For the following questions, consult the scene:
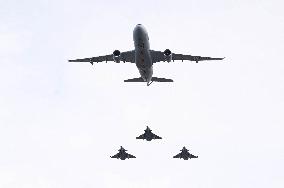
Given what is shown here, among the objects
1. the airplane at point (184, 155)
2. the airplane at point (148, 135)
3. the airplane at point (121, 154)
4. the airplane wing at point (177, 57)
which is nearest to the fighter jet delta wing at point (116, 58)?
the airplane wing at point (177, 57)

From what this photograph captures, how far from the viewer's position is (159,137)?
362 feet

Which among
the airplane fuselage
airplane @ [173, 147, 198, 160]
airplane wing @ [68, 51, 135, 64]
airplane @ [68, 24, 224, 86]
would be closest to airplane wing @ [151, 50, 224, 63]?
airplane @ [68, 24, 224, 86]

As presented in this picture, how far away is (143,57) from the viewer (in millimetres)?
80375

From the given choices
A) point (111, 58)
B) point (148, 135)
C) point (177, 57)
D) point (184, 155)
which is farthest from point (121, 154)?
point (177, 57)

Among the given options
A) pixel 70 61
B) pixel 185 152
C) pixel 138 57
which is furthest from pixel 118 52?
pixel 185 152

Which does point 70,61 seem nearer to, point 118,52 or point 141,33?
point 118,52

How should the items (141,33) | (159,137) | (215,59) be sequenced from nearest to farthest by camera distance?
(141,33) → (215,59) → (159,137)

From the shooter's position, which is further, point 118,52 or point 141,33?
point 118,52

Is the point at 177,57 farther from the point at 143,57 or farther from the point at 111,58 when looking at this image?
the point at 143,57

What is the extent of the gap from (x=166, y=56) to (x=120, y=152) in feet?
122

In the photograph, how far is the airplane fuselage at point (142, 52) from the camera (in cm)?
7775

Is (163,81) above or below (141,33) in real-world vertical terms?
below

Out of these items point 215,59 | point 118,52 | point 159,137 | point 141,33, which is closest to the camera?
point 141,33

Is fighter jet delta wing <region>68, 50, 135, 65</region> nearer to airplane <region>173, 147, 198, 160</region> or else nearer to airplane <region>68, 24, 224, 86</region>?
airplane <region>68, 24, 224, 86</region>
